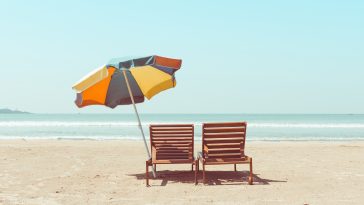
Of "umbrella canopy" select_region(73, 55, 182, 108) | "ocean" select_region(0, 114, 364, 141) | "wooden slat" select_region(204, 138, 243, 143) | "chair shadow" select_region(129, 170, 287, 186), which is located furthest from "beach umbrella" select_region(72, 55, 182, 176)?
"ocean" select_region(0, 114, 364, 141)

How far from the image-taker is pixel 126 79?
8.10m

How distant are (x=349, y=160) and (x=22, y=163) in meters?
7.97

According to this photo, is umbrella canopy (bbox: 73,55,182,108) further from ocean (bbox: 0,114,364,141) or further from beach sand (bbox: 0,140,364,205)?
ocean (bbox: 0,114,364,141)

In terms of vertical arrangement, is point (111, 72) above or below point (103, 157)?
above

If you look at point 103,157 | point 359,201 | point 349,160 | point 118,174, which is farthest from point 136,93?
point 349,160

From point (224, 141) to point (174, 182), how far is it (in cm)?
115

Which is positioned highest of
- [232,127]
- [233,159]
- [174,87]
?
[174,87]

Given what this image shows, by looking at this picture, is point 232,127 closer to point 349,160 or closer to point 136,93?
point 136,93

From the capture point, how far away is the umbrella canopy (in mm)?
7332

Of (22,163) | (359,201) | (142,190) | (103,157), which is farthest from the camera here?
(103,157)

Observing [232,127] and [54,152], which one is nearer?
[232,127]

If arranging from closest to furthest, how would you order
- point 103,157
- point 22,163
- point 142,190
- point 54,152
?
point 142,190, point 22,163, point 103,157, point 54,152

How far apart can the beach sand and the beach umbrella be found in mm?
1159

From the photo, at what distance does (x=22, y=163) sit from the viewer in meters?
10.5
